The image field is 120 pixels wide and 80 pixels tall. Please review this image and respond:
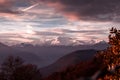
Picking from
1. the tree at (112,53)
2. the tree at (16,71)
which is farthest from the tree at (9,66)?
the tree at (112,53)

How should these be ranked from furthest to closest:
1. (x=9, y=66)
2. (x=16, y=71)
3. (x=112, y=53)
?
(x=9, y=66)
(x=16, y=71)
(x=112, y=53)

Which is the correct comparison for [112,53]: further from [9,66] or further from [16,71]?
[9,66]

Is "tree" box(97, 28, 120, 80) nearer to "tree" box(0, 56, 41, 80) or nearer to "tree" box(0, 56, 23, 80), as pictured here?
"tree" box(0, 56, 41, 80)

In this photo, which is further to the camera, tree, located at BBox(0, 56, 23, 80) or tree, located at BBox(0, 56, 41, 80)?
tree, located at BBox(0, 56, 23, 80)

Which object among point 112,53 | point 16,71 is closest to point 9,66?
point 16,71

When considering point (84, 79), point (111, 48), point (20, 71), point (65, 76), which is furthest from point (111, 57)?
point (65, 76)

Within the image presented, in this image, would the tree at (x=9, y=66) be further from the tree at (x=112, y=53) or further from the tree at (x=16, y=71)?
the tree at (x=112, y=53)

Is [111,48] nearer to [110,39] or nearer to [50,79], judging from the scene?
[110,39]

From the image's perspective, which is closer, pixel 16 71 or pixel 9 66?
pixel 16 71

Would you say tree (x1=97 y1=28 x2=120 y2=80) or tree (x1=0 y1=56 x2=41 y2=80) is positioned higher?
tree (x1=97 y1=28 x2=120 y2=80)

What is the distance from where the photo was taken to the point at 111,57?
21.4 meters

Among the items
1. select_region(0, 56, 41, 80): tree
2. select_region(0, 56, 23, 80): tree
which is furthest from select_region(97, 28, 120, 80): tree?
select_region(0, 56, 23, 80): tree

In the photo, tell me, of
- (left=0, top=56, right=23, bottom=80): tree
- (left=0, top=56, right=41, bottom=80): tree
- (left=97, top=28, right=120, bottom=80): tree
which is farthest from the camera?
(left=0, top=56, right=23, bottom=80): tree

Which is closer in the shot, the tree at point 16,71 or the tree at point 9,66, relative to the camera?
the tree at point 16,71
